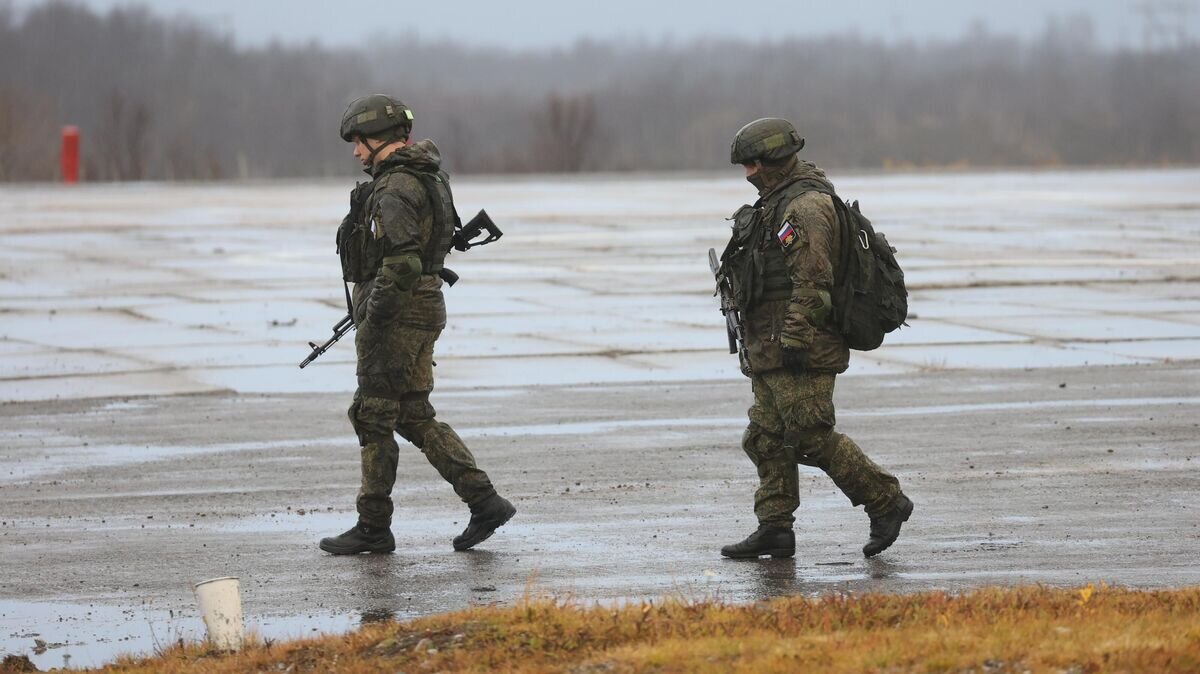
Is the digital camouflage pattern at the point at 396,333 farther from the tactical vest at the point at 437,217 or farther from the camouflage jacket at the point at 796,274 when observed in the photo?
the camouflage jacket at the point at 796,274

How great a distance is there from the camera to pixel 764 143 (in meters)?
7.86

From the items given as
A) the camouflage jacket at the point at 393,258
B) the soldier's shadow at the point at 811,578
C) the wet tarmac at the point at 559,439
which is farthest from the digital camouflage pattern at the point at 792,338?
the camouflage jacket at the point at 393,258

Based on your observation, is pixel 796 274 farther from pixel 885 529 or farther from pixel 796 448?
pixel 885 529

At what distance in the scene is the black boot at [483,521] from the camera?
27.6ft

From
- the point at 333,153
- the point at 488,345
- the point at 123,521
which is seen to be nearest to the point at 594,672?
the point at 123,521

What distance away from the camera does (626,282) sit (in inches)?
840

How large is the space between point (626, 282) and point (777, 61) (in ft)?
228

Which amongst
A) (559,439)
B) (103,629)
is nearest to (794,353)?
(103,629)

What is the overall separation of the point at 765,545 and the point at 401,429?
1.72 m

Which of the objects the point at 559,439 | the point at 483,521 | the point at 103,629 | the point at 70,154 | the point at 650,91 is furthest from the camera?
the point at 650,91

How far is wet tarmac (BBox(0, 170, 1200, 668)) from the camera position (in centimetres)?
777

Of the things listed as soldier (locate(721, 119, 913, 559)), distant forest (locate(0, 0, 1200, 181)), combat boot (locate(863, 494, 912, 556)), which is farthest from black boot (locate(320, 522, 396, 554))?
distant forest (locate(0, 0, 1200, 181))

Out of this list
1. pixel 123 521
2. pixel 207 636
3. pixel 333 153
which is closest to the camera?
pixel 207 636

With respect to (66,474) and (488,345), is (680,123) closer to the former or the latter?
(488,345)
